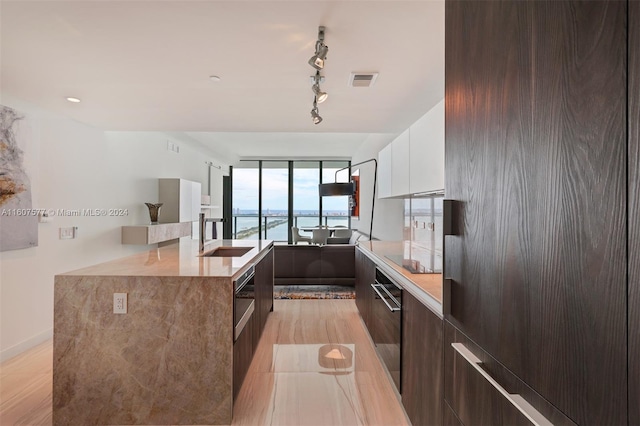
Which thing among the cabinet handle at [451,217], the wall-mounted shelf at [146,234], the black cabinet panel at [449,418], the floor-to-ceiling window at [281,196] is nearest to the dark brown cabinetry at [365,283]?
the black cabinet panel at [449,418]

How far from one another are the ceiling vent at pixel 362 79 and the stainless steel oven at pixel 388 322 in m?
1.51

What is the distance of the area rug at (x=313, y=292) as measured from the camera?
4902mm

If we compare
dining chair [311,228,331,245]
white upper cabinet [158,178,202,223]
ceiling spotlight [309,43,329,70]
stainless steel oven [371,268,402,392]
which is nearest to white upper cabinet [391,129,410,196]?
stainless steel oven [371,268,402,392]

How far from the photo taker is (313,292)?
5180mm

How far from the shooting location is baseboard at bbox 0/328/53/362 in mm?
2912

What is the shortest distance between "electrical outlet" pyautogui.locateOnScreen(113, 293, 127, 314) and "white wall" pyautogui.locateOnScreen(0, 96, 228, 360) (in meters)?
1.86

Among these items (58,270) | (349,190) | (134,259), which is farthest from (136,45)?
(349,190)

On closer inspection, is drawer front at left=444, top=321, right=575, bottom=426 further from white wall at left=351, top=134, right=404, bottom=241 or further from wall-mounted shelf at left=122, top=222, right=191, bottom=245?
wall-mounted shelf at left=122, top=222, right=191, bottom=245

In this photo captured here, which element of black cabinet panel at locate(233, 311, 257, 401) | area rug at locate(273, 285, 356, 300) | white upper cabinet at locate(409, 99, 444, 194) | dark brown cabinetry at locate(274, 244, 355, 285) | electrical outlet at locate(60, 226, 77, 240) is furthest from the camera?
dark brown cabinetry at locate(274, 244, 355, 285)

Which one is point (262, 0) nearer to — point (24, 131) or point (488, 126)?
point (488, 126)

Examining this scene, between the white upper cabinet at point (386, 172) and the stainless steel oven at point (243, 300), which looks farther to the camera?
the white upper cabinet at point (386, 172)

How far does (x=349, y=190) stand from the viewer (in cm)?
579

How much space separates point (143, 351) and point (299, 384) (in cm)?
113

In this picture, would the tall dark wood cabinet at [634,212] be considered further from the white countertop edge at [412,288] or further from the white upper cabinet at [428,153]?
the white upper cabinet at [428,153]
